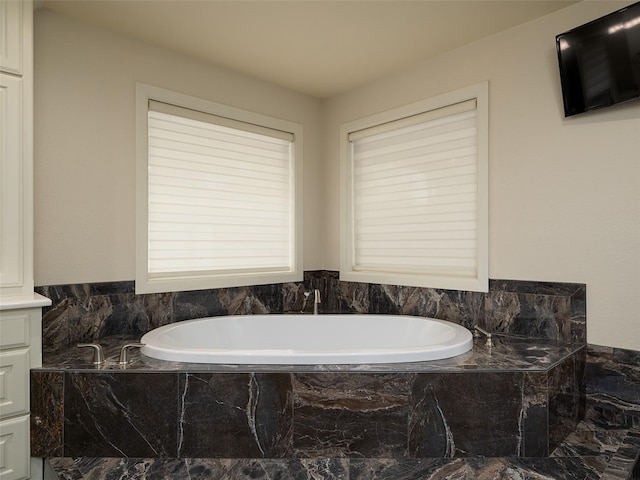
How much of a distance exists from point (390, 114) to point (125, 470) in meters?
2.81

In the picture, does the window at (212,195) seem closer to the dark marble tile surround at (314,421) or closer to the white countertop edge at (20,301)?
the white countertop edge at (20,301)

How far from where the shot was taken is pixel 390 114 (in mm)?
3314

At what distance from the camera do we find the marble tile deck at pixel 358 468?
1.70 meters

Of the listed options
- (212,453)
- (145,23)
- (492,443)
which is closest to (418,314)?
(492,443)

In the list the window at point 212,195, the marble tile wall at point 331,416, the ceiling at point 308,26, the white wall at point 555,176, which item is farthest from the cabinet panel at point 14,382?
the white wall at point 555,176

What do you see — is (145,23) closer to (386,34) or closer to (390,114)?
(386,34)

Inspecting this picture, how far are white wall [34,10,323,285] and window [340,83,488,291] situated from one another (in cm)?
156

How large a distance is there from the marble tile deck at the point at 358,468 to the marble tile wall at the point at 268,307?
0.73 meters

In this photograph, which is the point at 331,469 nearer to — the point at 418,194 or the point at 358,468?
the point at 358,468

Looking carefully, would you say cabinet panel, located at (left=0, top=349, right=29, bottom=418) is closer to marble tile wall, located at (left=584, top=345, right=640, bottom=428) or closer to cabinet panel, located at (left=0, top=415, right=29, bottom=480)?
cabinet panel, located at (left=0, top=415, right=29, bottom=480)

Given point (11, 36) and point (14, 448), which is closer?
point (14, 448)

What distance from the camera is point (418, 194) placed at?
3.19 meters

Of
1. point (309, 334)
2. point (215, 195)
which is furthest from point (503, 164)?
point (215, 195)

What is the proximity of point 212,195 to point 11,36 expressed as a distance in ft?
4.81
